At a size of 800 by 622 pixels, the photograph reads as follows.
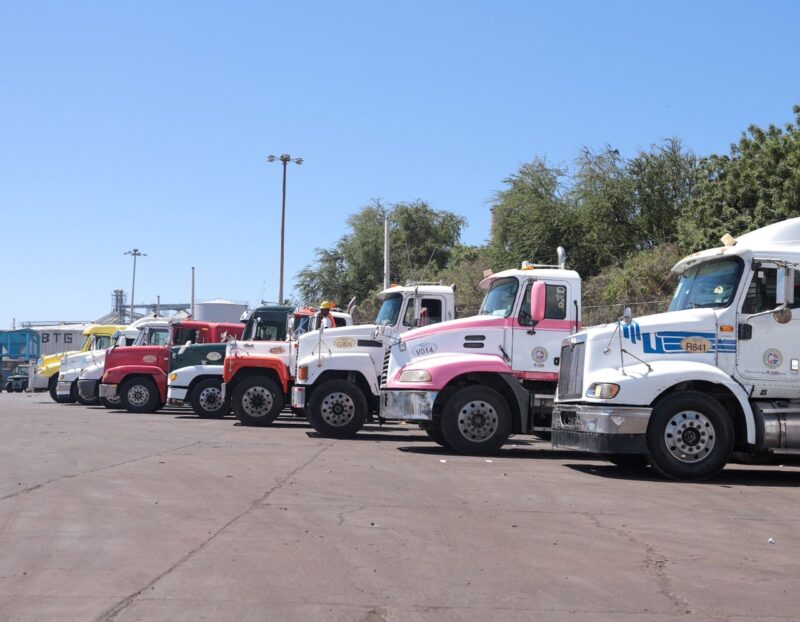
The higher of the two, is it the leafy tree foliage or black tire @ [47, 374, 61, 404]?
the leafy tree foliage

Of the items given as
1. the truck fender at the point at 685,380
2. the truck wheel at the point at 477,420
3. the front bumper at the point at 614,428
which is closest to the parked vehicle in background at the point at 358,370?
the truck wheel at the point at 477,420

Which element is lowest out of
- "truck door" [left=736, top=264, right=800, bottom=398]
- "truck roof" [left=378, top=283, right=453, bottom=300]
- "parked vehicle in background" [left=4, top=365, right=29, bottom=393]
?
"parked vehicle in background" [left=4, top=365, right=29, bottom=393]

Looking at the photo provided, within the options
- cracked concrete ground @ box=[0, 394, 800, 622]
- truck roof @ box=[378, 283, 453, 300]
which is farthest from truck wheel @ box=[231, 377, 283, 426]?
cracked concrete ground @ box=[0, 394, 800, 622]

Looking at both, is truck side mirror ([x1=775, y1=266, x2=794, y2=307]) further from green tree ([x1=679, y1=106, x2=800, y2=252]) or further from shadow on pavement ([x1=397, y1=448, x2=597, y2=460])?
green tree ([x1=679, y1=106, x2=800, y2=252])

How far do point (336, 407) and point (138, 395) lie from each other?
10395mm

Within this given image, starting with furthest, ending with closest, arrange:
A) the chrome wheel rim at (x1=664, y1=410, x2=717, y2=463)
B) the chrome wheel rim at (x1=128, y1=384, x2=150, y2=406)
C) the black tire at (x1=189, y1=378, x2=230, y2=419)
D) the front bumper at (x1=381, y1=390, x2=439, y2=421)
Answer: the chrome wheel rim at (x1=128, y1=384, x2=150, y2=406) → the black tire at (x1=189, y1=378, x2=230, y2=419) → the front bumper at (x1=381, y1=390, x2=439, y2=421) → the chrome wheel rim at (x1=664, y1=410, x2=717, y2=463)

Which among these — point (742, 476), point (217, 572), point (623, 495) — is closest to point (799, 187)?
point (742, 476)

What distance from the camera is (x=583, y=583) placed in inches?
247

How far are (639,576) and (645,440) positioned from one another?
5.39 metres

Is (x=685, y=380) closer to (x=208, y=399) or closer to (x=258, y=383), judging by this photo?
Answer: (x=258, y=383)

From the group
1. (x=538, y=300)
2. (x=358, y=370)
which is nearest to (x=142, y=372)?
(x=358, y=370)

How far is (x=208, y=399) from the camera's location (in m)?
24.4

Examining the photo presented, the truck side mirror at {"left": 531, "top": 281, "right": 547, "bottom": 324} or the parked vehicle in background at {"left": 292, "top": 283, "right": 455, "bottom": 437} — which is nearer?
the truck side mirror at {"left": 531, "top": 281, "right": 547, "bottom": 324}

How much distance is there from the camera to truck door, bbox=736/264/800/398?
12.0m
